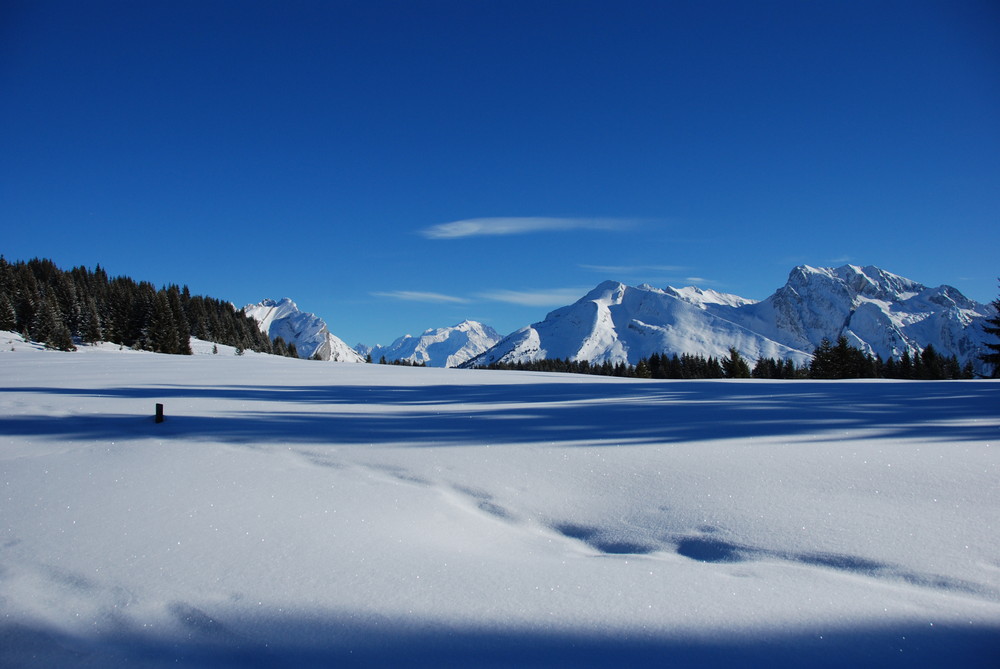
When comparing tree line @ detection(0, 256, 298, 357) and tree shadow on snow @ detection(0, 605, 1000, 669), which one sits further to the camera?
tree line @ detection(0, 256, 298, 357)

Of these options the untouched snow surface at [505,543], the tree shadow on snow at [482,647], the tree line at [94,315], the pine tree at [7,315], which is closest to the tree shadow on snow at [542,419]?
the untouched snow surface at [505,543]

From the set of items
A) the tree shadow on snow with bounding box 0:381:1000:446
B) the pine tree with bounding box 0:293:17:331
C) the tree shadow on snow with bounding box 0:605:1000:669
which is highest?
the pine tree with bounding box 0:293:17:331

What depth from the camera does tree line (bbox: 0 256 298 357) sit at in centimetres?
5847

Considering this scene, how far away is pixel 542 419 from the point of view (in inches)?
315

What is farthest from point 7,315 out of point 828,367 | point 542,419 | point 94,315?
point 828,367

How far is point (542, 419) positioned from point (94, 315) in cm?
7847

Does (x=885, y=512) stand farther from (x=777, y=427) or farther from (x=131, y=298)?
(x=131, y=298)

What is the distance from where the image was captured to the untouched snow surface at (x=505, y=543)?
254 centimetres

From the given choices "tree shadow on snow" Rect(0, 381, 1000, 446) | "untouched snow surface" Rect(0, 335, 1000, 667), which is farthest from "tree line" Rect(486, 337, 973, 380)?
"untouched snow surface" Rect(0, 335, 1000, 667)

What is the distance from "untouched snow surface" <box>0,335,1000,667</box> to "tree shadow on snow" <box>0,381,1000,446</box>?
85 millimetres

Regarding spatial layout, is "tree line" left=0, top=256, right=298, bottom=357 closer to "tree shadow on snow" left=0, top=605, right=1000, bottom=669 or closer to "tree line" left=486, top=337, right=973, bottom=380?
"tree line" left=486, top=337, right=973, bottom=380

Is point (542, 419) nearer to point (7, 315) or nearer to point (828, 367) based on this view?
point (828, 367)

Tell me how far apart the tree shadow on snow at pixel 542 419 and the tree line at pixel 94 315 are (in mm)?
53264

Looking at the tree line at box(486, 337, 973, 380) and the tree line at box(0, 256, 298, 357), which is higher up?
the tree line at box(0, 256, 298, 357)
